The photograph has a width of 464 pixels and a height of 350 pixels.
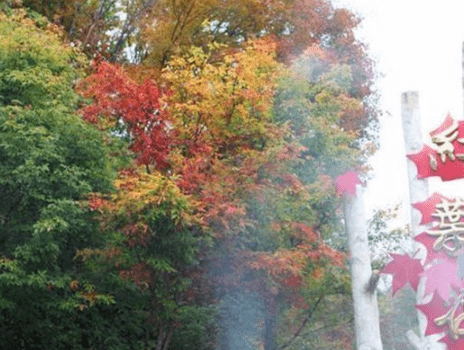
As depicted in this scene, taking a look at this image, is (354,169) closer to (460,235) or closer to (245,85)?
(245,85)

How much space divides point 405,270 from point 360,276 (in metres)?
0.28

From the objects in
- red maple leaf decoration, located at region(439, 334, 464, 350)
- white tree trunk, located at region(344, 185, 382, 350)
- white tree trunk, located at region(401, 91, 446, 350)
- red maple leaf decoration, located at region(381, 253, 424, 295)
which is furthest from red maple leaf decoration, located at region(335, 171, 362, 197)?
red maple leaf decoration, located at region(439, 334, 464, 350)

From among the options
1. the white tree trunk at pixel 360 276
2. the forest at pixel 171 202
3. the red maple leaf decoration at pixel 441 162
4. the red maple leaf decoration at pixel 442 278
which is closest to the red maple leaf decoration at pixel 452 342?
the red maple leaf decoration at pixel 442 278

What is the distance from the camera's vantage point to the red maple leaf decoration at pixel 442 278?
477cm

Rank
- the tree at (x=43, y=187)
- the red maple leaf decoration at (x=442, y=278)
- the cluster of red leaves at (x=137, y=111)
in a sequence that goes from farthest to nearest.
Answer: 1. the cluster of red leaves at (x=137, y=111)
2. the tree at (x=43, y=187)
3. the red maple leaf decoration at (x=442, y=278)

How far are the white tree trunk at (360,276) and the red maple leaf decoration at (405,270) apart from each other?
0.16 metres

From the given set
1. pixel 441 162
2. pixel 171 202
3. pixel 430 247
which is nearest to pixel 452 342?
pixel 430 247

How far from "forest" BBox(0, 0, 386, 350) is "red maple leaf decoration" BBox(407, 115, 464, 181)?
10.8 ft

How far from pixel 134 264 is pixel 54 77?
239cm

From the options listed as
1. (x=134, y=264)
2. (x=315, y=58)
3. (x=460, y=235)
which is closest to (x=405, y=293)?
(x=315, y=58)

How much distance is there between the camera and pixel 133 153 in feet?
30.2

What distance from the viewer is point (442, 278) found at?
15.7 feet

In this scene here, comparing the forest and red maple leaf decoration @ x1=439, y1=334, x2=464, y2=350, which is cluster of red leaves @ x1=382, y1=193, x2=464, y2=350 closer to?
red maple leaf decoration @ x1=439, y1=334, x2=464, y2=350

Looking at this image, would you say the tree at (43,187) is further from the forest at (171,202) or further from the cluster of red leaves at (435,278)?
the cluster of red leaves at (435,278)
